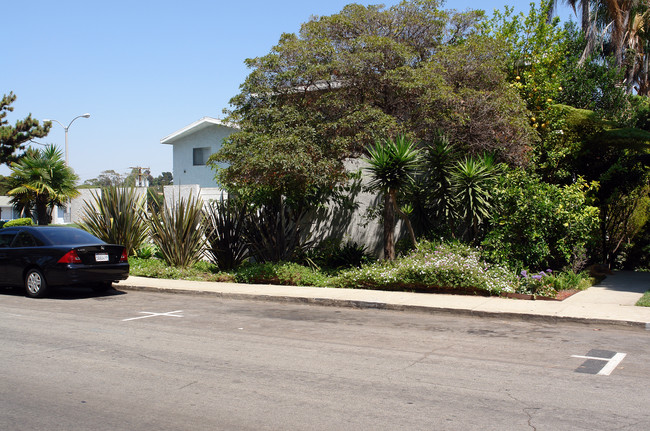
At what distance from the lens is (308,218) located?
17188mm

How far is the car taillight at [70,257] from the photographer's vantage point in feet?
40.5

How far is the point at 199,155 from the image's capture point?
37469mm

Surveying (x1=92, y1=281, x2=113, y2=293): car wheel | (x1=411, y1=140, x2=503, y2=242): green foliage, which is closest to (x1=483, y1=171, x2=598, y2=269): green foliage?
(x1=411, y1=140, x2=503, y2=242): green foliage

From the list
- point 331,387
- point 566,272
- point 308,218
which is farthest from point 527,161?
point 331,387

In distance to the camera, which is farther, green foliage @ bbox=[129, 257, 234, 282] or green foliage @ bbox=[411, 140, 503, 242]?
green foliage @ bbox=[129, 257, 234, 282]

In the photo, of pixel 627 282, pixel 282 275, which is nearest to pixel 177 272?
pixel 282 275

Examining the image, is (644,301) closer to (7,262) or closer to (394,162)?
(394,162)

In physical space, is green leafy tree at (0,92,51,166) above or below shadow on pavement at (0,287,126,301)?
above

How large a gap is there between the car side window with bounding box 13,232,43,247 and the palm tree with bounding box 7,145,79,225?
468 inches

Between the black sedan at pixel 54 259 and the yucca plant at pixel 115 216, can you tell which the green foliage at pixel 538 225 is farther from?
the yucca plant at pixel 115 216

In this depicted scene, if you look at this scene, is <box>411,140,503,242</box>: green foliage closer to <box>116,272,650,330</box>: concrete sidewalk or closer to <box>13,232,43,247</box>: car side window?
<box>116,272,650,330</box>: concrete sidewalk

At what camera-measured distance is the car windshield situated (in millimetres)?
12961

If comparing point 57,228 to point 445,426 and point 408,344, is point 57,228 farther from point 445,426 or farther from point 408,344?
point 445,426

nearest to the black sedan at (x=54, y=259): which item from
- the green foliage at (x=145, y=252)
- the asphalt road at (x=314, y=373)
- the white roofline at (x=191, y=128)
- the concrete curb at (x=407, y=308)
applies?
the concrete curb at (x=407, y=308)
